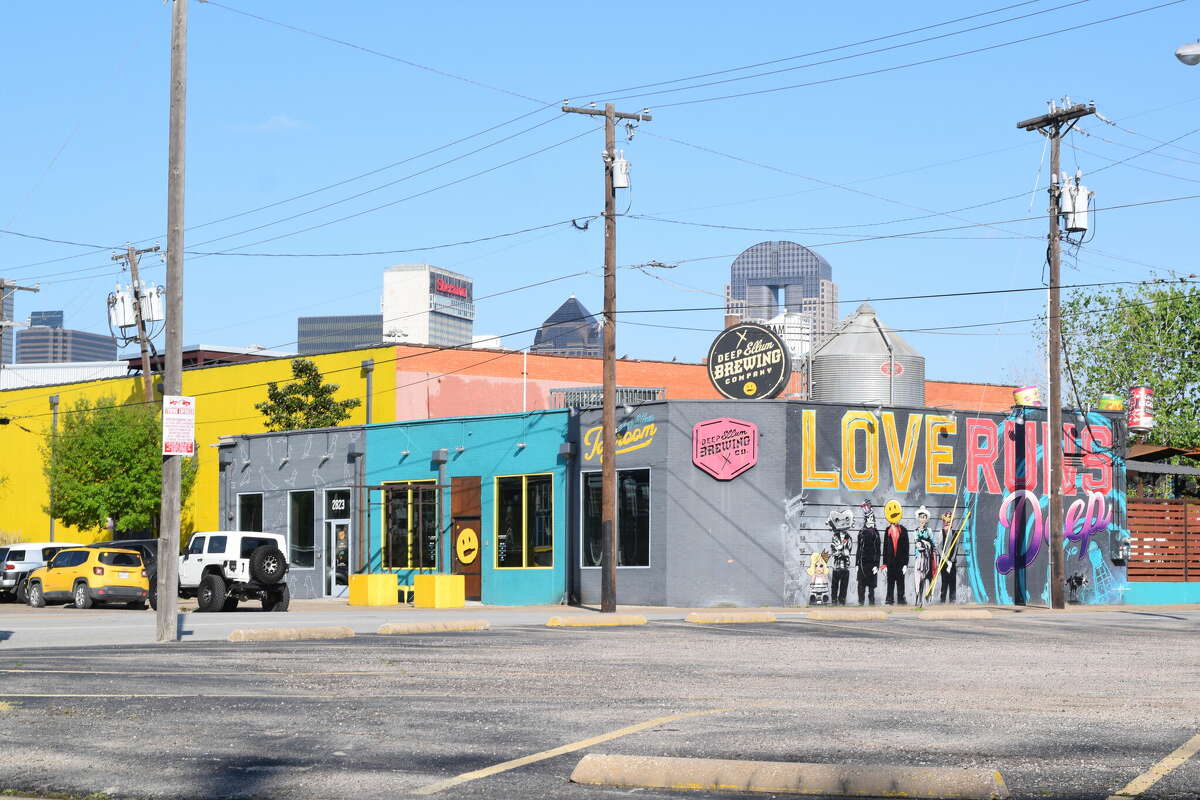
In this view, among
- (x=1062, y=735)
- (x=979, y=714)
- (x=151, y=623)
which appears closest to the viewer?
(x=1062, y=735)

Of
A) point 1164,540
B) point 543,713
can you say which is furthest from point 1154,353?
point 543,713

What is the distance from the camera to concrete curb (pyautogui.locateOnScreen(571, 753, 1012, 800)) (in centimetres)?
762

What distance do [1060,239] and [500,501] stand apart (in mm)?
16288

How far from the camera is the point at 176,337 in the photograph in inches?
846

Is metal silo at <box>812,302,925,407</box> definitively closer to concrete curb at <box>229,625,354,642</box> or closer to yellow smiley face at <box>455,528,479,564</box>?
yellow smiley face at <box>455,528,479,564</box>

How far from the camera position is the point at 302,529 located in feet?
152

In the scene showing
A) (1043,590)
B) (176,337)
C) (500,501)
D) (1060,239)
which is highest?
(1060,239)

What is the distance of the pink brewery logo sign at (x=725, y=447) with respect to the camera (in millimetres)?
36188

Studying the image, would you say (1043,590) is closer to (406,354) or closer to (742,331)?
(742,331)

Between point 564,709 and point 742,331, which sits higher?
point 742,331

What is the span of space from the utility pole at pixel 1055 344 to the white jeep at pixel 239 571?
→ 61.1ft

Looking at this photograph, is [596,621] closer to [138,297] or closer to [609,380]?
[609,380]

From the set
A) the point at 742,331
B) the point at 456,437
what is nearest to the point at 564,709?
the point at 742,331

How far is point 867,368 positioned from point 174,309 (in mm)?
22554
